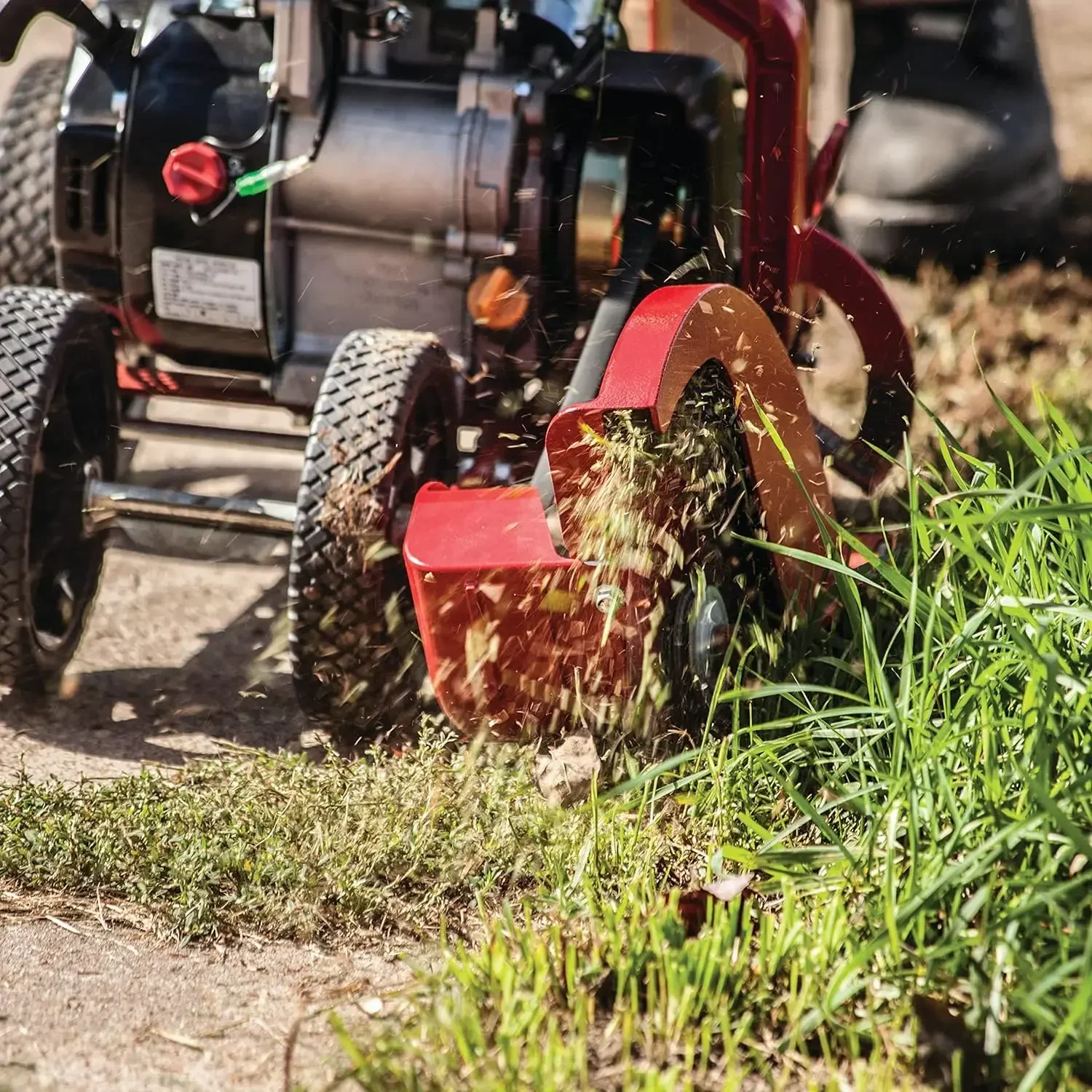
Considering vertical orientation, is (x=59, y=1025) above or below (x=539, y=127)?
below

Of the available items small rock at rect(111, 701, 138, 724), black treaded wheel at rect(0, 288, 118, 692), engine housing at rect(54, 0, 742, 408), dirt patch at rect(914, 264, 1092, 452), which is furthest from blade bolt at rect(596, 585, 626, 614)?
dirt patch at rect(914, 264, 1092, 452)

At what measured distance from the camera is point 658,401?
1.84 meters

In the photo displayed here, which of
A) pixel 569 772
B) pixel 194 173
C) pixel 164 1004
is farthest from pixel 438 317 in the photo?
pixel 164 1004

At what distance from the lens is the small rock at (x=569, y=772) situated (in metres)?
2.02

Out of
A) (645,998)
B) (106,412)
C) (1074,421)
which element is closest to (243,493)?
(106,412)

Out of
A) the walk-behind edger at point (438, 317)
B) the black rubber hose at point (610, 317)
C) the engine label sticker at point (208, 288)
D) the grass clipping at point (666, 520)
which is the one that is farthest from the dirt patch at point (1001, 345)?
the engine label sticker at point (208, 288)

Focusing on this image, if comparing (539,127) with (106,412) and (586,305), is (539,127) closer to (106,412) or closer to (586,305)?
(586,305)

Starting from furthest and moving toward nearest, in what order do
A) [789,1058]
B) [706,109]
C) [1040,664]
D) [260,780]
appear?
[706,109] < [260,780] < [1040,664] < [789,1058]

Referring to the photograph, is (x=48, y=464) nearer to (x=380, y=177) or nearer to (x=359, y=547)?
(x=359, y=547)

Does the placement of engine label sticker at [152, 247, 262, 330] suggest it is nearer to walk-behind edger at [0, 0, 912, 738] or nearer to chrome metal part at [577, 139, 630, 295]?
walk-behind edger at [0, 0, 912, 738]

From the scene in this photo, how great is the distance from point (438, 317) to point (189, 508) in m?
0.65

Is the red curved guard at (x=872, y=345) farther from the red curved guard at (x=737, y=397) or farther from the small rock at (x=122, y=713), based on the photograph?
the small rock at (x=122, y=713)

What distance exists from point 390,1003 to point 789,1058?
47cm

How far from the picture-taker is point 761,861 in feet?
5.80
